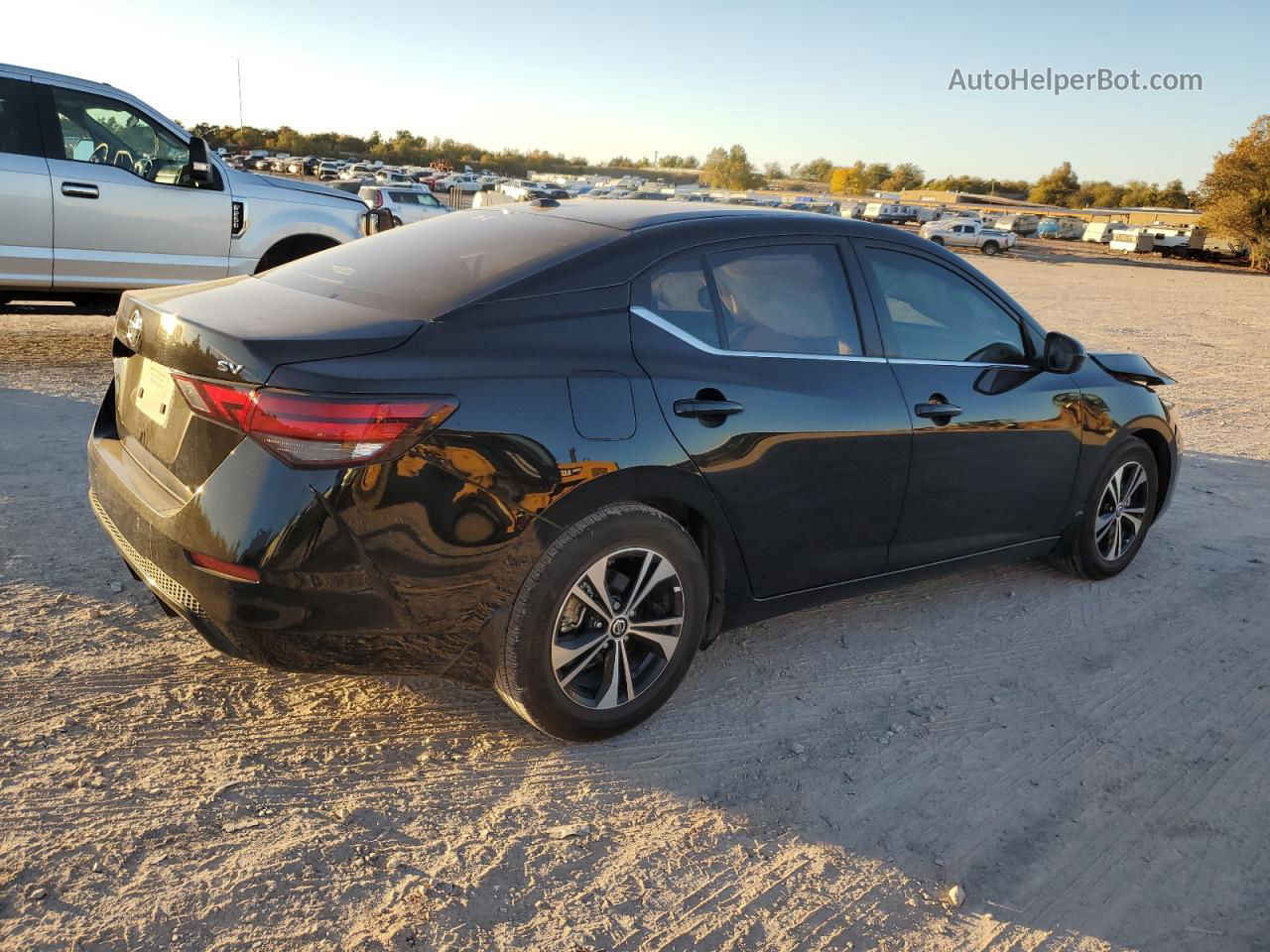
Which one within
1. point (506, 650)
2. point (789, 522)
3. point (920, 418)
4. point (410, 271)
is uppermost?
point (410, 271)

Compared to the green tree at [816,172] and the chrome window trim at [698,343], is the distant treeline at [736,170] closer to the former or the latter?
the green tree at [816,172]

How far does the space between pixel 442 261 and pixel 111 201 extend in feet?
18.0

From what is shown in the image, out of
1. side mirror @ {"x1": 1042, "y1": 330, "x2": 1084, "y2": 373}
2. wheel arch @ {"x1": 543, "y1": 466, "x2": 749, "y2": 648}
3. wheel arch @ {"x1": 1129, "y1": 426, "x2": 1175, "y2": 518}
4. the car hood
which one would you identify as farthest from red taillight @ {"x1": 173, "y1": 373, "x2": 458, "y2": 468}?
the car hood

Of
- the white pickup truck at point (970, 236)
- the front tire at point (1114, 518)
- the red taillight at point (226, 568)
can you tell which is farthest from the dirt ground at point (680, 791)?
the white pickup truck at point (970, 236)

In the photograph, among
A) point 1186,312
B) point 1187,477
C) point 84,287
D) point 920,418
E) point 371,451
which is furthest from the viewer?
point 1186,312

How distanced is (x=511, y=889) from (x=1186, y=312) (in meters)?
22.9

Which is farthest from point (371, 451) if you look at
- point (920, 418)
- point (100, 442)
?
point (920, 418)

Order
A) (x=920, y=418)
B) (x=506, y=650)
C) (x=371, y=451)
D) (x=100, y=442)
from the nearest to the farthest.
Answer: (x=371, y=451)
(x=506, y=650)
(x=100, y=442)
(x=920, y=418)

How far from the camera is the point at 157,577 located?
2.97 m

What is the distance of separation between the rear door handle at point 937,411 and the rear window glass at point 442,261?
53.1 inches

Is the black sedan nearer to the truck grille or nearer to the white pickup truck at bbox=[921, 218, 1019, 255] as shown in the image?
the truck grille

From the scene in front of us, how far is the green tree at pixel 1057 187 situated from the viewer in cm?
12462

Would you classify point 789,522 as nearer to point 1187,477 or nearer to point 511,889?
point 511,889

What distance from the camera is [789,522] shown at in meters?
3.56
